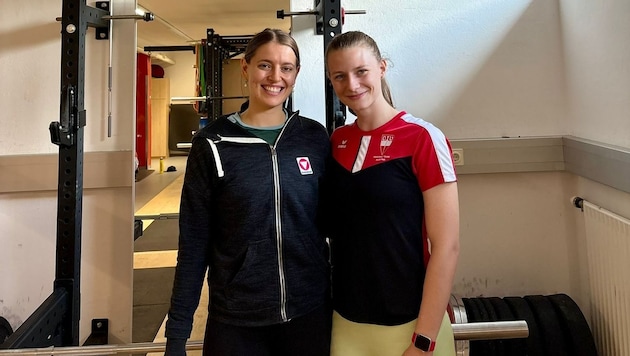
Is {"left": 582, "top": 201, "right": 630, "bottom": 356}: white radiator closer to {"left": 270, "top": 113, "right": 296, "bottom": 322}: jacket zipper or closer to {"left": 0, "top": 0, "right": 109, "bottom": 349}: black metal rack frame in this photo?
{"left": 270, "top": 113, "right": 296, "bottom": 322}: jacket zipper

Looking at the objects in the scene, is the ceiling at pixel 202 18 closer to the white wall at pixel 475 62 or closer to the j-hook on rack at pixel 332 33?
the white wall at pixel 475 62

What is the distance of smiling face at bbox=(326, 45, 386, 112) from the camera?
34.4 inches

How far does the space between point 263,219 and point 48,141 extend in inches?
51.4

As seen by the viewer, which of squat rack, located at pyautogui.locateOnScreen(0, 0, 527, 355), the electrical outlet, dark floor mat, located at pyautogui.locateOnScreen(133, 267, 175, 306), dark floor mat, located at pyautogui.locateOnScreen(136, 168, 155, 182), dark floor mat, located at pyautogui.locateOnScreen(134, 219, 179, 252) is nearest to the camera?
squat rack, located at pyautogui.locateOnScreen(0, 0, 527, 355)

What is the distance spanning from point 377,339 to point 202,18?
126 inches

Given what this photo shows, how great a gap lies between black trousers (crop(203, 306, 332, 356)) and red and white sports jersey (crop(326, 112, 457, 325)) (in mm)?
87

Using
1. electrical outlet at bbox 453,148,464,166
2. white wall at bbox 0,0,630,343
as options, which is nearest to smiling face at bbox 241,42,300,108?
white wall at bbox 0,0,630,343

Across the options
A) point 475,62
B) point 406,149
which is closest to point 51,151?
point 406,149

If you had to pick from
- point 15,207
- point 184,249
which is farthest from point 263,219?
point 15,207

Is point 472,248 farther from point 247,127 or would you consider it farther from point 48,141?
point 48,141

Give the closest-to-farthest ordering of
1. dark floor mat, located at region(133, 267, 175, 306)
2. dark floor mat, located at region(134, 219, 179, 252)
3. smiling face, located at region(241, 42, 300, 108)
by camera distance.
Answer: smiling face, located at region(241, 42, 300, 108)
dark floor mat, located at region(133, 267, 175, 306)
dark floor mat, located at region(134, 219, 179, 252)

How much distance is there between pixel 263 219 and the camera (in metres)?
0.87

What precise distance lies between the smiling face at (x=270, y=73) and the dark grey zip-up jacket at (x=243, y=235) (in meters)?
0.10

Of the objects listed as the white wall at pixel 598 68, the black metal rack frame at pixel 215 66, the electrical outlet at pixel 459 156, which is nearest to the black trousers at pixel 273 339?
the electrical outlet at pixel 459 156
